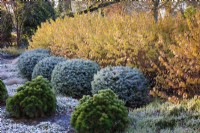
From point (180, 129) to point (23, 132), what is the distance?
194 centimetres

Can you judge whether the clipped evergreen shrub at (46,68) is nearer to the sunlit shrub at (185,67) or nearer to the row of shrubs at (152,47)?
the row of shrubs at (152,47)

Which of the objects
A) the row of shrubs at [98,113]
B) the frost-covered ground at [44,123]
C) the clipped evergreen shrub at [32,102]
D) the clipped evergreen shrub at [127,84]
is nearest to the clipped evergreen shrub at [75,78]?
the clipped evergreen shrub at [127,84]

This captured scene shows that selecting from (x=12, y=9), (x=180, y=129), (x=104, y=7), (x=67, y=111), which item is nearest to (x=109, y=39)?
(x=67, y=111)

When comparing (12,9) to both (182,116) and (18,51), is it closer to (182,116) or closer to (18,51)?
(18,51)

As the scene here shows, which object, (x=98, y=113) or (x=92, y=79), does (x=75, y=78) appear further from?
(x=98, y=113)

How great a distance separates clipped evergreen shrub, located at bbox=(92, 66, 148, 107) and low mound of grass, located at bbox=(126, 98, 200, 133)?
94 centimetres

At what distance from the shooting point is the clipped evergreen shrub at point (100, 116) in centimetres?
390

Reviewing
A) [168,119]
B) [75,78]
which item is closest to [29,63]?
[75,78]

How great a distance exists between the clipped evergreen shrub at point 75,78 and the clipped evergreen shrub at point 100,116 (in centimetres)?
223

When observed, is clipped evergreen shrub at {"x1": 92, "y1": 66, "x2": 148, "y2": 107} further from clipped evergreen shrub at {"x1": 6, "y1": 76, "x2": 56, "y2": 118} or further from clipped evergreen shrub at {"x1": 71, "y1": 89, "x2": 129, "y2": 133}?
clipped evergreen shrub at {"x1": 71, "y1": 89, "x2": 129, "y2": 133}

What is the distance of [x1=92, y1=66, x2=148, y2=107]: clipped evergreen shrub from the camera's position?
555 cm

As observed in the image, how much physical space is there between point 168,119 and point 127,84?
1.54 meters

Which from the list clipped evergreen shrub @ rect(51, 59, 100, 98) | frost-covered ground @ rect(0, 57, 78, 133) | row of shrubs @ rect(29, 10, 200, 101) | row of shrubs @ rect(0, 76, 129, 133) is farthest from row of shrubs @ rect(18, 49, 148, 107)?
row of shrubs @ rect(0, 76, 129, 133)

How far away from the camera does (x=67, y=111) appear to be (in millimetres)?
5152
